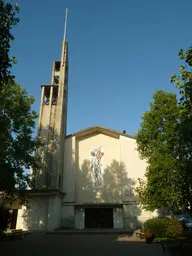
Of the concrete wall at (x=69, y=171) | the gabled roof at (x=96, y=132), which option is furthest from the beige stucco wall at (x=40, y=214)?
the gabled roof at (x=96, y=132)

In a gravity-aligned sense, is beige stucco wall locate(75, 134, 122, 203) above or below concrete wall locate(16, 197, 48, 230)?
above

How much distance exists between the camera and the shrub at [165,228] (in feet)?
50.6

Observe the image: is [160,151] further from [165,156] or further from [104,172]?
[104,172]

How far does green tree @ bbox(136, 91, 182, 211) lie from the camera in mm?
17938

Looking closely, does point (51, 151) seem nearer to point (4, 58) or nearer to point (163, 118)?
point (163, 118)

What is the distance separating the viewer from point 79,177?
26031 millimetres

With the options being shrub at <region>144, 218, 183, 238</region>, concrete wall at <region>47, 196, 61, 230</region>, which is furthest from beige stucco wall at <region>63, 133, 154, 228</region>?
shrub at <region>144, 218, 183, 238</region>

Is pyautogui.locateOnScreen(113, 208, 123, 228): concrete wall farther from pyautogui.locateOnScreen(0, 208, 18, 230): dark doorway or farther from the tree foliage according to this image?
pyautogui.locateOnScreen(0, 208, 18, 230): dark doorway

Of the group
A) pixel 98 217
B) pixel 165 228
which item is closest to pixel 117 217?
pixel 98 217

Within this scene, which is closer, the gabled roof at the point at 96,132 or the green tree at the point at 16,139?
the green tree at the point at 16,139

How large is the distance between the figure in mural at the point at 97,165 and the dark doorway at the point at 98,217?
2.81 m

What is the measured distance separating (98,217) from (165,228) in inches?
396

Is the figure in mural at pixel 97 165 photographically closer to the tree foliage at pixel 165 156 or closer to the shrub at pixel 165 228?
the tree foliage at pixel 165 156

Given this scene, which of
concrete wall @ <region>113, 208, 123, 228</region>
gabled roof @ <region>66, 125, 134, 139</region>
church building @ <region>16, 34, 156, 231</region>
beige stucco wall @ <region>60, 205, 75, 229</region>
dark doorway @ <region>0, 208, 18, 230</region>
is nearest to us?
dark doorway @ <region>0, 208, 18, 230</region>
